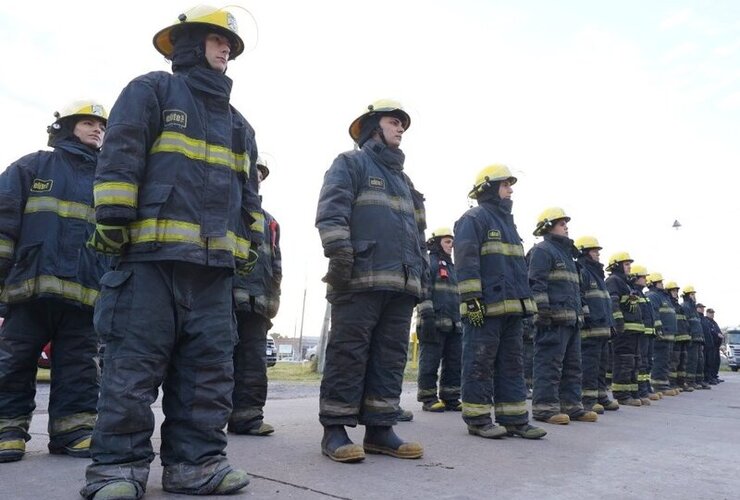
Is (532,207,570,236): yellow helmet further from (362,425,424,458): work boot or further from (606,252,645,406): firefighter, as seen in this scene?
(362,425,424,458): work boot

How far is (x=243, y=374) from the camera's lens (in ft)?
17.4

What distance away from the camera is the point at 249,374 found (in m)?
5.30

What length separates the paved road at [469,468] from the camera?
10.3 ft

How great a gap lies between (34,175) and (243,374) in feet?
7.46

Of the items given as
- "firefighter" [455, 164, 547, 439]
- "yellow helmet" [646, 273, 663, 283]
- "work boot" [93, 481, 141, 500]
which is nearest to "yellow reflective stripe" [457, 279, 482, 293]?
"firefighter" [455, 164, 547, 439]

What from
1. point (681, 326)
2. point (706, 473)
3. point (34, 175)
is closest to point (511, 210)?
point (706, 473)

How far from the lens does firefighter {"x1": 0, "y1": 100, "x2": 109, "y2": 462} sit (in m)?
3.88

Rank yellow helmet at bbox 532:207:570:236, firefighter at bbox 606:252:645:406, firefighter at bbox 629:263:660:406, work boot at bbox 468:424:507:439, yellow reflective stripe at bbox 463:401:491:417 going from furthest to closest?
firefighter at bbox 629:263:660:406 < firefighter at bbox 606:252:645:406 < yellow helmet at bbox 532:207:570:236 < yellow reflective stripe at bbox 463:401:491:417 < work boot at bbox 468:424:507:439

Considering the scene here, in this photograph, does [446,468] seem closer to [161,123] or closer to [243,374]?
[243,374]

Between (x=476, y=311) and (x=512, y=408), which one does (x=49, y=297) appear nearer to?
(x=476, y=311)

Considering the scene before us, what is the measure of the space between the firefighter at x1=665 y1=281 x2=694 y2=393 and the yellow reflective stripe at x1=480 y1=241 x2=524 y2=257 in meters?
10.0

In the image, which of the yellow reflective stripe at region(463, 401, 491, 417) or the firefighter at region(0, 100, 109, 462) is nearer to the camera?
the firefighter at region(0, 100, 109, 462)

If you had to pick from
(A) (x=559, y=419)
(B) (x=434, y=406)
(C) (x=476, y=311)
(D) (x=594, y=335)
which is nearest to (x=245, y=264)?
(C) (x=476, y=311)

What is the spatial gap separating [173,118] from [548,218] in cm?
556
